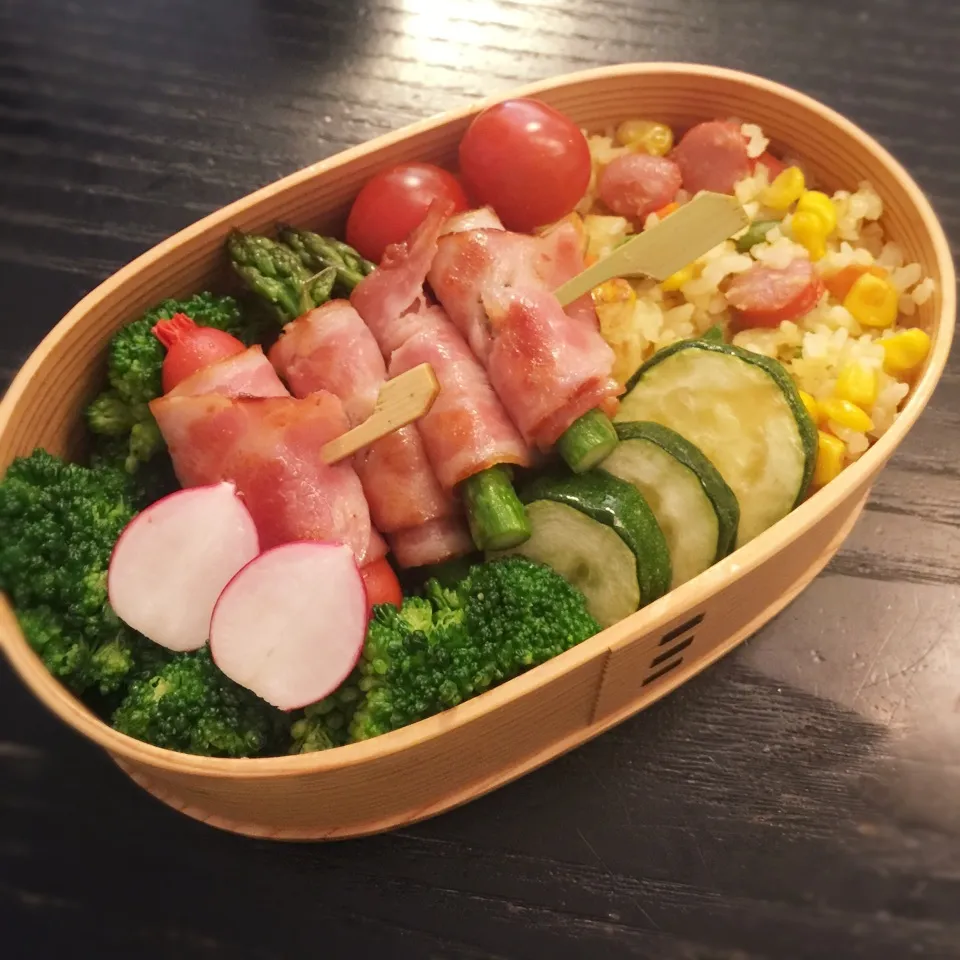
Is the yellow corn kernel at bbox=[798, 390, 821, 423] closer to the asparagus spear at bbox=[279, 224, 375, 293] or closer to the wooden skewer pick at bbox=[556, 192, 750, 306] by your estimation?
the wooden skewer pick at bbox=[556, 192, 750, 306]

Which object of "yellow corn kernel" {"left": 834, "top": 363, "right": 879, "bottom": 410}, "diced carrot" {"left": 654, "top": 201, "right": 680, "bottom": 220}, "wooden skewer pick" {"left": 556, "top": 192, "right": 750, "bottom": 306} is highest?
"wooden skewer pick" {"left": 556, "top": 192, "right": 750, "bottom": 306}

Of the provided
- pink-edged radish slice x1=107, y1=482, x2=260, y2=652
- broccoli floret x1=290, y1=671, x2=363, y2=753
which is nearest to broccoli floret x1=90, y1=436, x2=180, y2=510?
pink-edged radish slice x1=107, y1=482, x2=260, y2=652

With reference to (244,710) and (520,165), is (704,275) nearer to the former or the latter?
(520,165)

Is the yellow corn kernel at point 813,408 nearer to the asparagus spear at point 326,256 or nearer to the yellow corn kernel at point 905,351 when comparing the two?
the yellow corn kernel at point 905,351

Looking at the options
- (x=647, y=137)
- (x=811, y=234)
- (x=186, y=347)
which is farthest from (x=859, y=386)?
(x=186, y=347)

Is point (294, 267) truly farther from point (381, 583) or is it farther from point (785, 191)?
point (785, 191)

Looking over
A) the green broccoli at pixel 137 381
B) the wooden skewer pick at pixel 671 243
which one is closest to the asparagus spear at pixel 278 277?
the green broccoli at pixel 137 381
